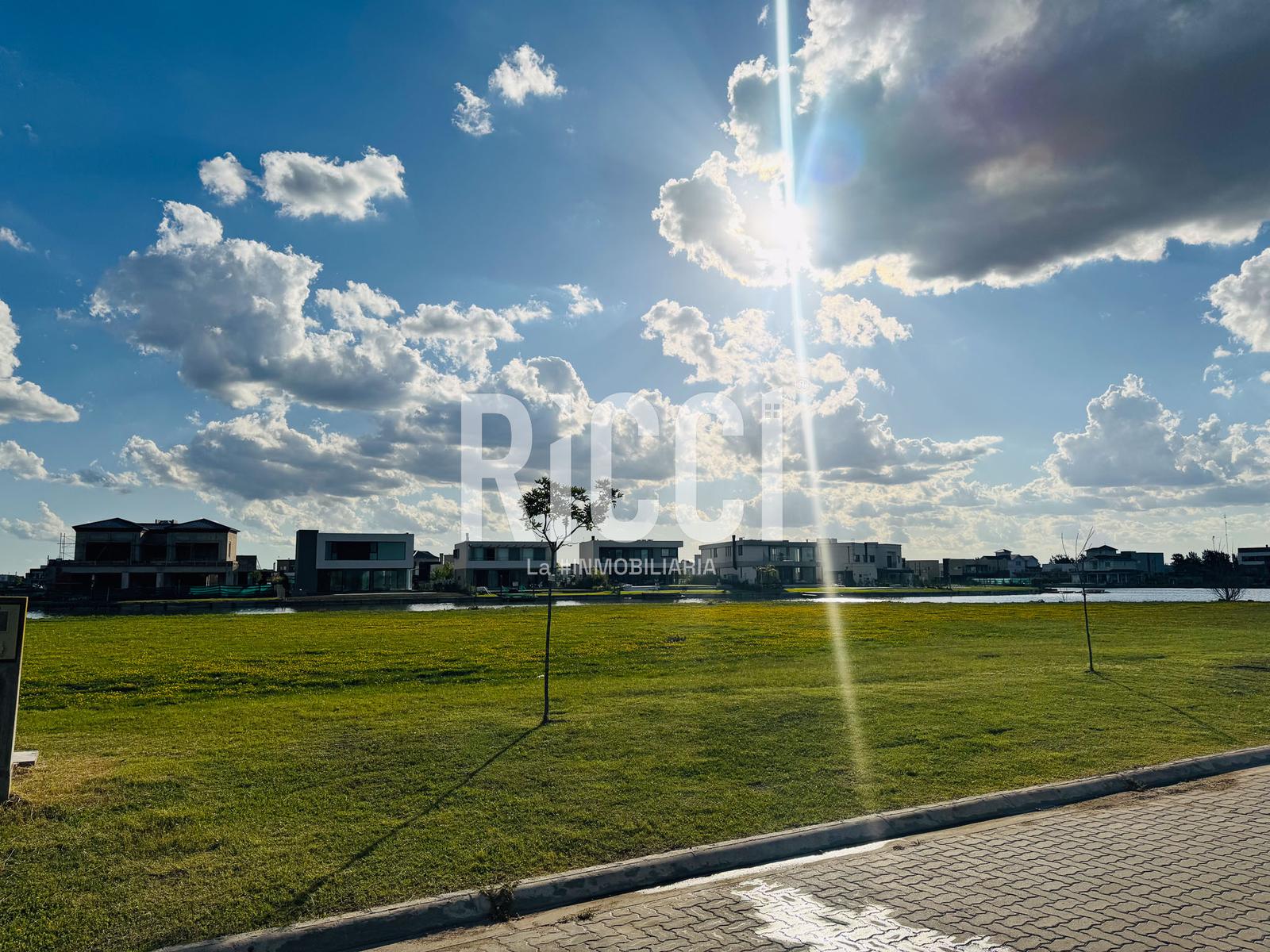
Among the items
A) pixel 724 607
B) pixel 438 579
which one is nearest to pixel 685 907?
pixel 724 607

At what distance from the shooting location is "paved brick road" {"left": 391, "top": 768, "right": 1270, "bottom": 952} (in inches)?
205

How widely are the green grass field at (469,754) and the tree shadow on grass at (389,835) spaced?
0.03 m

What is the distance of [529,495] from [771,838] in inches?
289

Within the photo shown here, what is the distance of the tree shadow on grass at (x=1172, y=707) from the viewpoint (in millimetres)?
11055

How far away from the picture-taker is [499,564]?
98.6 m

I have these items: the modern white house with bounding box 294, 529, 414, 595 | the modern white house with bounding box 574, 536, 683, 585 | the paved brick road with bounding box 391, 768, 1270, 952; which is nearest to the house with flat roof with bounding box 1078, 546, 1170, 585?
the modern white house with bounding box 574, 536, 683, 585

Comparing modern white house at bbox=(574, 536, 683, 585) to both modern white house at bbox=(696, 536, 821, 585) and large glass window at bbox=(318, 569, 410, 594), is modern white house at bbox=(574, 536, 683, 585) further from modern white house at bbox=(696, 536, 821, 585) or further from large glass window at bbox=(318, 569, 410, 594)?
large glass window at bbox=(318, 569, 410, 594)

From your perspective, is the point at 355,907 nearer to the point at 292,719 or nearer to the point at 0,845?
the point at 0,845

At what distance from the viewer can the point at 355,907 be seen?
557 centimetres

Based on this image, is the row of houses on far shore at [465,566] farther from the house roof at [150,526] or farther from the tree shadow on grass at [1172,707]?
the tree shadow on grass at [1172,707]

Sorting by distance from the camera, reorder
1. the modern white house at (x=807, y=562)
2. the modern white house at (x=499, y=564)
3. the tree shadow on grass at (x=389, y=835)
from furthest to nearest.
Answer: the modern white house at (x=807, y=562) → the modern white house at (x=499, y=564) → the tree shadow on grass at (x=389, y=835)

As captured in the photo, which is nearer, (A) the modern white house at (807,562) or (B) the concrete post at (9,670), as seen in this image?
(B) the concrete post at (9,670)

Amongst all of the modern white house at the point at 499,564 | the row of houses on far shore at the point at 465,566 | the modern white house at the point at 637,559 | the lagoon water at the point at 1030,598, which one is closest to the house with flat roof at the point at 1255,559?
the row of houses on far shore at the point at 465,566

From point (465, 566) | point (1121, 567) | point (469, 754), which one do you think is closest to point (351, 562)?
point (465, 566)
